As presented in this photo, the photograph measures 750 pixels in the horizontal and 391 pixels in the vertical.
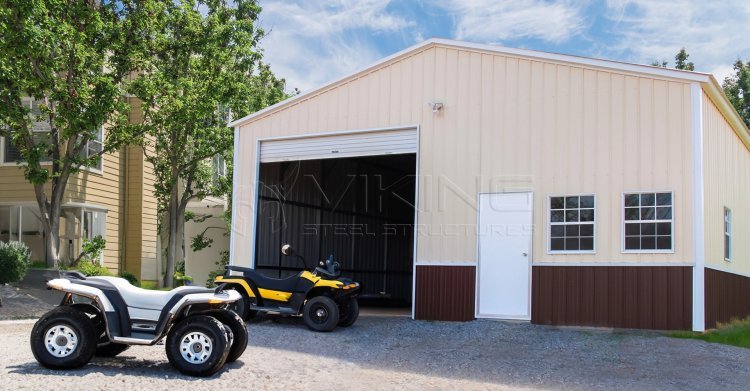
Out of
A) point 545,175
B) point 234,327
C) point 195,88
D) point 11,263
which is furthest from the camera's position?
point 195,88

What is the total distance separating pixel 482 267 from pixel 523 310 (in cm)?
106

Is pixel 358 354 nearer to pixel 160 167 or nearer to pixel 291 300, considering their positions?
pixel 291 300

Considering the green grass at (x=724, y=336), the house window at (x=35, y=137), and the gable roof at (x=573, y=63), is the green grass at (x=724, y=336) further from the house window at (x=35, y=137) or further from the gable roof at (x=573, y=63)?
the house window at (x=35, y=137)

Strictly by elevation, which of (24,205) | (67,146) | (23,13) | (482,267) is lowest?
(482,267)

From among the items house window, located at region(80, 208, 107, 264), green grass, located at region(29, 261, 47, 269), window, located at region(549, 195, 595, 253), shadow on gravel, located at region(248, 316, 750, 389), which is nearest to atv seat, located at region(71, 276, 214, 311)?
shadow on gravel, located at region(248, 316, 750, 389)

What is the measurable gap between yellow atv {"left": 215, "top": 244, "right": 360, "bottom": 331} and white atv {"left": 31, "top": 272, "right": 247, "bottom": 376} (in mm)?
3998

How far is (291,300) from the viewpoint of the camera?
12.5 metres

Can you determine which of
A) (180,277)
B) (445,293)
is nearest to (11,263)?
(180,277)

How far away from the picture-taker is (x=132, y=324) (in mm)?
7906

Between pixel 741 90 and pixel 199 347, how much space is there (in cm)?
2837

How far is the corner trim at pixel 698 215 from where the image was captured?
11297mm

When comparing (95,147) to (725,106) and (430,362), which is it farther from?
(725,106)

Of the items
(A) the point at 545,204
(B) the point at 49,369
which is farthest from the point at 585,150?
(B) the point at 49,369

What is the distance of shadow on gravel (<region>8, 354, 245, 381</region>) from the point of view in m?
7.54
